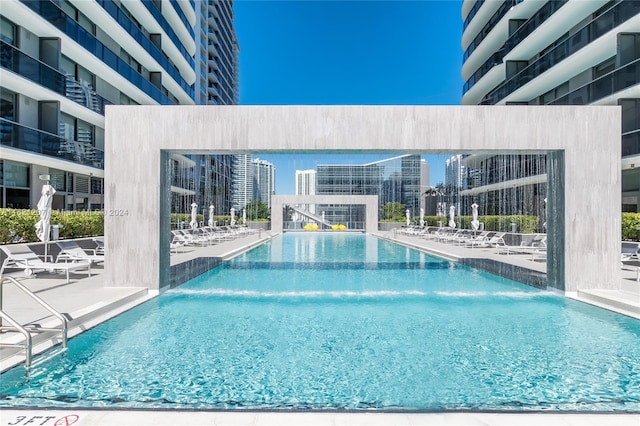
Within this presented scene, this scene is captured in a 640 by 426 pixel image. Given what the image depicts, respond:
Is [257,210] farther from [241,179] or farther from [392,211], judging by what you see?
[241,179]

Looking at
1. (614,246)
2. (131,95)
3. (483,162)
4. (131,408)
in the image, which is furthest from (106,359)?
(483,162)

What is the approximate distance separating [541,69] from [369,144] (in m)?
21.5

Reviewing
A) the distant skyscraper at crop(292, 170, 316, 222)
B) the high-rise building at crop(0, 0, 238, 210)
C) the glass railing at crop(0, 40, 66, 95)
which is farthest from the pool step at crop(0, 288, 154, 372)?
the distant skyscraper at crop(292, 170, 316, 222)

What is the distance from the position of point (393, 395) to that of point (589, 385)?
2.13m

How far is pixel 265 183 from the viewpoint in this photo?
46.3 metres

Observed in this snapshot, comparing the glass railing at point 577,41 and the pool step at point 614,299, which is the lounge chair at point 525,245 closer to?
the pool step at point 614,299

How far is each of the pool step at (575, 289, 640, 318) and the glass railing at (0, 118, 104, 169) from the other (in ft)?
61.2

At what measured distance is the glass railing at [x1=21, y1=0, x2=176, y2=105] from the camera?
17128 mm

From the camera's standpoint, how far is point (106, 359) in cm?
495

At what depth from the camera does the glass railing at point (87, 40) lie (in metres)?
17.1

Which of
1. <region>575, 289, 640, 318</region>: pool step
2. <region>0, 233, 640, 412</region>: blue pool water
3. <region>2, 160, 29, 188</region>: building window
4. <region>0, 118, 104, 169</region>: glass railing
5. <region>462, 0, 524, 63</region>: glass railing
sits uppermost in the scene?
<region>462, 0, 524, 63</region>: glass railing

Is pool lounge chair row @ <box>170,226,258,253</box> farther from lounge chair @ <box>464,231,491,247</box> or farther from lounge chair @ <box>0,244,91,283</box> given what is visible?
lounge chair @ <box>464,231,491,247</box>

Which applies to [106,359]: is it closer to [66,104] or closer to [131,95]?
[66,104]

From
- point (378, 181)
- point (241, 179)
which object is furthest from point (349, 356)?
point (241, 179)
